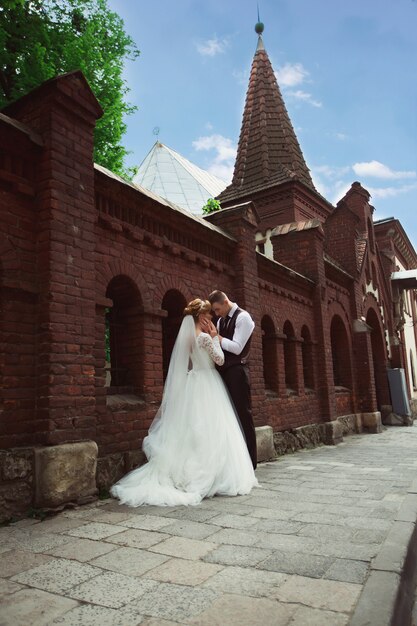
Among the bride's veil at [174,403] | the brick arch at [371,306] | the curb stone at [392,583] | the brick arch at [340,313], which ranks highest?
the brick arch at [371,306]

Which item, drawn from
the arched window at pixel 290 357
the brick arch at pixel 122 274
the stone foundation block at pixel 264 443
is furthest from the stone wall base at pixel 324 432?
the brick arch at pixel 122 274

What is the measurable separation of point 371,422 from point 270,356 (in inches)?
225

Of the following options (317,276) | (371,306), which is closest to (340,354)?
(317,276)

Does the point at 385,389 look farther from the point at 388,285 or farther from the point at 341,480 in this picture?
the point at 341,480

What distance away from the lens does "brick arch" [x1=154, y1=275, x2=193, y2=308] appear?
253 inches

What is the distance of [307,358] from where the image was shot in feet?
38.4

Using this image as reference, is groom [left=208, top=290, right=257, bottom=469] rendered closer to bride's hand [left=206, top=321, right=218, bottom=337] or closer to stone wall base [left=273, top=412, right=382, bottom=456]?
bride's hand [left=206, top=321, right=218, bottom=337]

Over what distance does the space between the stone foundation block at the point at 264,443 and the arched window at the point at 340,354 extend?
20.6ft

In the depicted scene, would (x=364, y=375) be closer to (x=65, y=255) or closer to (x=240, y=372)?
(x=240, y=372)

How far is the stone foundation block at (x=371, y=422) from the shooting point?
14.0m

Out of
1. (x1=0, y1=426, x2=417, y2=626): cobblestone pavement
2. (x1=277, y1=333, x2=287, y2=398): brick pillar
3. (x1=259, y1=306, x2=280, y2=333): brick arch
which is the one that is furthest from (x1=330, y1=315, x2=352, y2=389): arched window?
(x1=0, y1=426, x2=417, y2=626): cobblestone pavement

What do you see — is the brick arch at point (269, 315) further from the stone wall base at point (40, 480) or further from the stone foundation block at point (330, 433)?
the stone wall base at point (40, 480)

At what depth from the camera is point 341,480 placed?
585 cm

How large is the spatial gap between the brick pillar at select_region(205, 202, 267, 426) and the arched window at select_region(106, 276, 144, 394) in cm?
276
